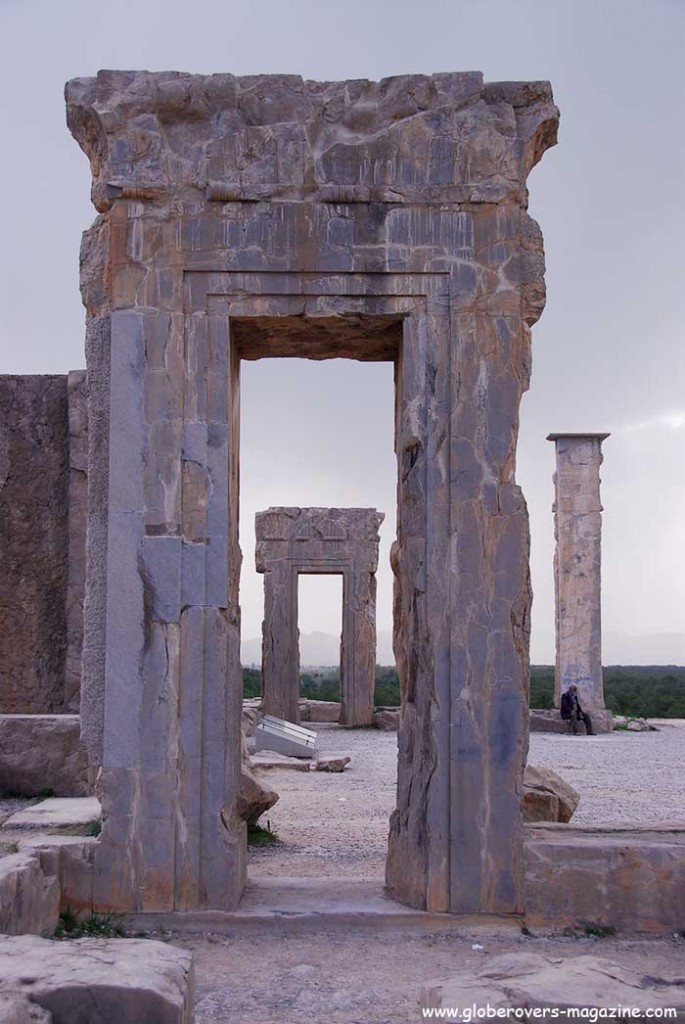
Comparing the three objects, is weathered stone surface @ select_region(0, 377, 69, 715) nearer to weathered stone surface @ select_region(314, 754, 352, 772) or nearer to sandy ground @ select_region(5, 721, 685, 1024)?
sandy ground @ select_region(5, 721, 685, 1024)

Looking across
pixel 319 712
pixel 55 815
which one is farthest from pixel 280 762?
pixel 319 712

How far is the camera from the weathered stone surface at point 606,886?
17.6 feet

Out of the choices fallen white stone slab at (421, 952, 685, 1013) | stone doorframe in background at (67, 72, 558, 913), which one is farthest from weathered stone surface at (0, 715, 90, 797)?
fallen white stone slab at (421, 952, 685, 1013)

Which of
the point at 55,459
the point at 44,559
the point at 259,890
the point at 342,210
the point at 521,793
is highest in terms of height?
the point at 342,210

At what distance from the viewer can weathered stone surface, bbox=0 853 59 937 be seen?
14.8 feet

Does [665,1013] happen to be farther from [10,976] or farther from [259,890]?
[259,890]

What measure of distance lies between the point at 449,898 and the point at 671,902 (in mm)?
1029

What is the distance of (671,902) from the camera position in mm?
5371

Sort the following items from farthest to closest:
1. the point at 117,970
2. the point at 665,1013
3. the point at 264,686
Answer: the point at 264,686
the point at 117,970
the point at 665,1013

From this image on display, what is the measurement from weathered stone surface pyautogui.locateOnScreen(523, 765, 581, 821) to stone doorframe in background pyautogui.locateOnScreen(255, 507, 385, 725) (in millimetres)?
11924

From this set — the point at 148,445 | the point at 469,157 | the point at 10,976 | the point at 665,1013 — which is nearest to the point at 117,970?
the point at 10,976

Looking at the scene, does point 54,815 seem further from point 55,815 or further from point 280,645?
point 280,645

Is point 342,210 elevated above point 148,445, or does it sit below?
above

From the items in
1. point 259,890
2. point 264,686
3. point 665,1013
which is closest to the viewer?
point 665,1013
